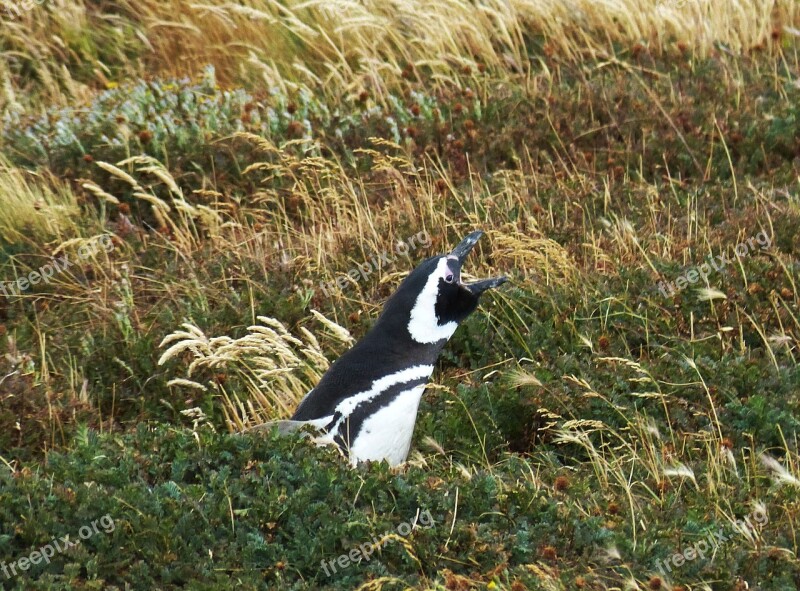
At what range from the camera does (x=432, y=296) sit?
559cm

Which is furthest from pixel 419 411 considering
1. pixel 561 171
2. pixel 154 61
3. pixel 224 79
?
pixel 154 61

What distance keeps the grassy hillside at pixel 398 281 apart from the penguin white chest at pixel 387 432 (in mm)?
193

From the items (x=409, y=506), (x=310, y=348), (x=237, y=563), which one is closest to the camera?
(x=237, y=563)

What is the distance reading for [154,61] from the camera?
10.4 m

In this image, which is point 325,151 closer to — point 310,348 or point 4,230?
point 4,230

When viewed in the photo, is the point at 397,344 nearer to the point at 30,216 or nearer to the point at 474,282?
the point at 474,282

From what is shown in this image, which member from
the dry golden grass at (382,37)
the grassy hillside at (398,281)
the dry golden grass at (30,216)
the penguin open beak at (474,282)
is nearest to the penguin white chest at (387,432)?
the grassy hillside at (398,281)

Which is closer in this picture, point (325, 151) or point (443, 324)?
point (443, 324)

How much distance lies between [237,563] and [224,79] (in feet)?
20.5

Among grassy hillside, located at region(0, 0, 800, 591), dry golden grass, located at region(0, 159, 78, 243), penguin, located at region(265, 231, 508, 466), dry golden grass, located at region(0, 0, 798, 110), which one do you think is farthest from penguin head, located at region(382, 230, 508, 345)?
dry golden grass, located at region(0, 0, 798, 110)

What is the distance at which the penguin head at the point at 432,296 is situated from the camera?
5.57 m

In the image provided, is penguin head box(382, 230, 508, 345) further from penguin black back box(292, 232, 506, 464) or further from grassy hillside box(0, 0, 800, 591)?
grassy hillside box(0, 0, 800, 591)

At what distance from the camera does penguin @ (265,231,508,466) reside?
523 cm

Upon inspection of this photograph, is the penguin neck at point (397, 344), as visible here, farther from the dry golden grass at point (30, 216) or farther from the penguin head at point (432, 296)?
the dry golden grass at point (30, 216)
